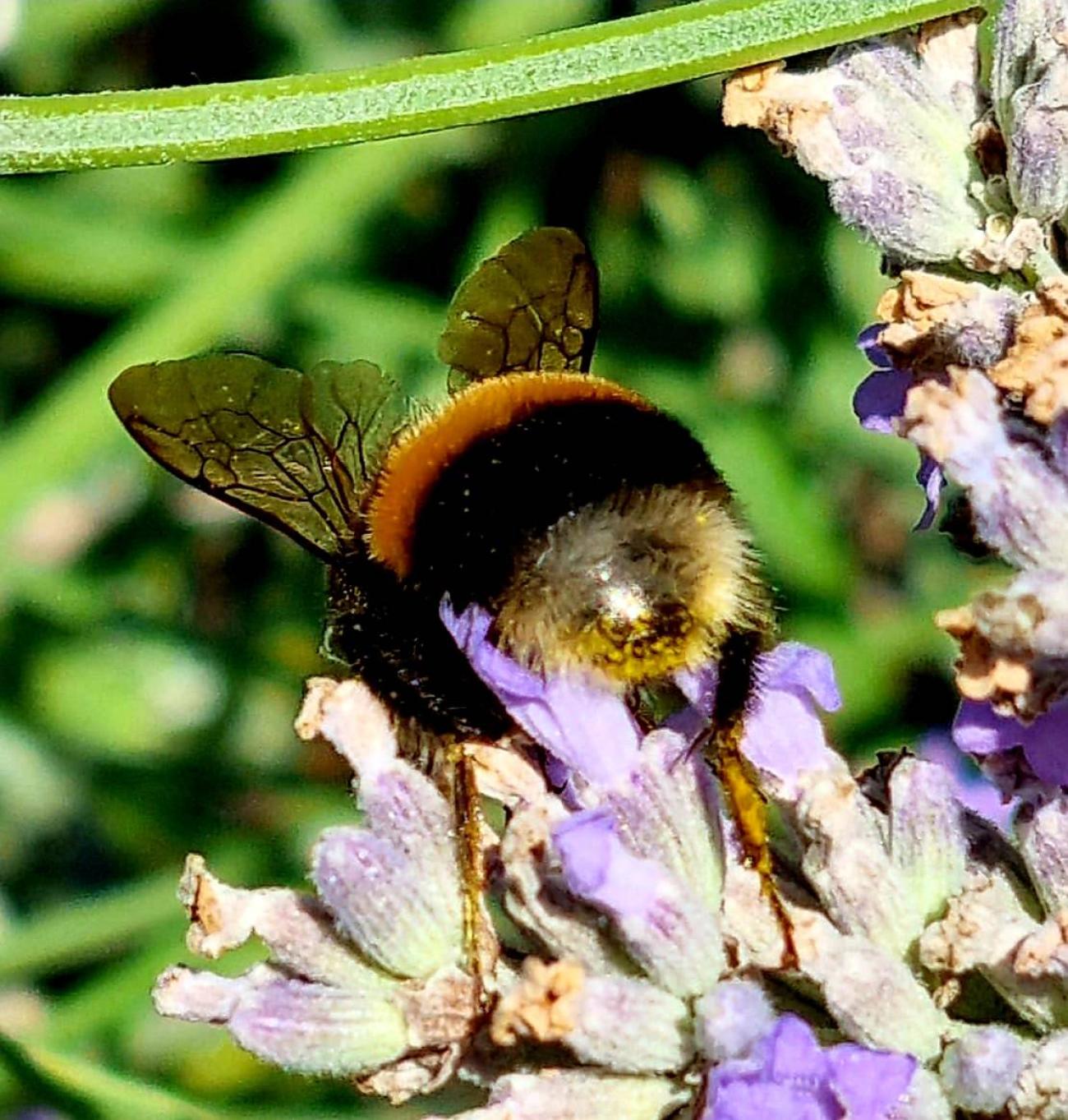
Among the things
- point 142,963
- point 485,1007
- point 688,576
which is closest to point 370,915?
point 485,1007

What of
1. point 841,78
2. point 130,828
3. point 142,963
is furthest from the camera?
point 130,828

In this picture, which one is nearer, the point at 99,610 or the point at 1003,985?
the point at 1003,985

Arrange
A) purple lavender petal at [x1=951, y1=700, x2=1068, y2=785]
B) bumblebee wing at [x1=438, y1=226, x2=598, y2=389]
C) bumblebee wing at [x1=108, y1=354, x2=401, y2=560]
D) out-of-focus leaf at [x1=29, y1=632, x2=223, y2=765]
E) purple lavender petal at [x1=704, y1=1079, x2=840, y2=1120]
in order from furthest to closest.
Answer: out-of-focus leaf at [x1=29, y1=632, x2=223, y2=765]
bumblebee wing at [x1=438, y1=226, x2=598, y2=389]
bumblebee wing at [x1=108, y1=354, x2=401, y2=560]
purple lavender petal at [x1=951, y1=700, x2=1068, y2=785]
purple lavender petal at [x1=704, y1=1079, x2=840, y2=1120]

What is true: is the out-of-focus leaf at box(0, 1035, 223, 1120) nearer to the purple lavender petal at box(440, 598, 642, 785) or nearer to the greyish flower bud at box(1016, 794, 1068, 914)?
the purple lavender petal at box(440, 598, 642, 785)

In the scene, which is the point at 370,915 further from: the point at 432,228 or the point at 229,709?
the point at 432,228

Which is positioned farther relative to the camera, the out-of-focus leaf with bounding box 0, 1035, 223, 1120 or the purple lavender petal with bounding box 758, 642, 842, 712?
the out-of-focus leaf with bounding box 0, 1035, 223, 1120

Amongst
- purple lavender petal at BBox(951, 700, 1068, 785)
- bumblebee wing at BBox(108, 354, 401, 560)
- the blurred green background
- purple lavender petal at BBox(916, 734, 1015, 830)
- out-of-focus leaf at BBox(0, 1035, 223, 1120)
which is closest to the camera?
purple lavender petal at BBox(951, 700, 1068, 785)

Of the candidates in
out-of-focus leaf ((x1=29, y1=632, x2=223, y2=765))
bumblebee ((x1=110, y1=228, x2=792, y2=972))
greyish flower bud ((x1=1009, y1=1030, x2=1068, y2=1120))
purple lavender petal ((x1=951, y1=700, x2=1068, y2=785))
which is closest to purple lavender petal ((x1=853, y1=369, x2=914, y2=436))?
bumblebee ((x1=110, y1=228, x2=792, y2=972))

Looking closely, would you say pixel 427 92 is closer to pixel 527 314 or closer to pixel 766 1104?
pixel 527 314
